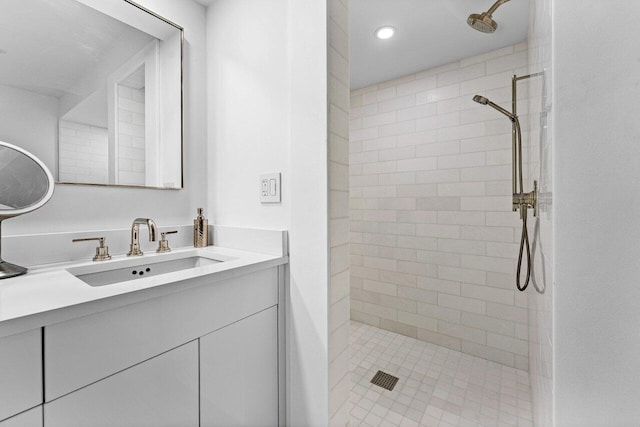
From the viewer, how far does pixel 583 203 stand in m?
0.45

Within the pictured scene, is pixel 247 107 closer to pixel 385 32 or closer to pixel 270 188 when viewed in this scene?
pixel 270 188

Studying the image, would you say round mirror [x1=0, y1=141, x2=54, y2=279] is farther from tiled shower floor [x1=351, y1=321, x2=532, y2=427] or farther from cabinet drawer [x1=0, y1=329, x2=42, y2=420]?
tiled shower floor [x1=351, y1=321, x2=532, y2=427]

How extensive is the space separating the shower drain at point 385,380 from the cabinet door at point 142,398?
4.04 feet

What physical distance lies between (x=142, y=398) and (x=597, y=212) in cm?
104

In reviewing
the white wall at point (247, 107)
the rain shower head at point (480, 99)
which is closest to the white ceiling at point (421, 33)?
the rain shower head at point (480, 99)

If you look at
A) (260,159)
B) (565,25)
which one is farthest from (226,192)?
(565,25)

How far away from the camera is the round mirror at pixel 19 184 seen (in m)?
0.81

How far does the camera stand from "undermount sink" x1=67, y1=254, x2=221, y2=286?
3.13ft

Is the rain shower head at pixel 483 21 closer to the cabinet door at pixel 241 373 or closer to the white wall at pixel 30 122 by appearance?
the cabinet door at pixel 241 373

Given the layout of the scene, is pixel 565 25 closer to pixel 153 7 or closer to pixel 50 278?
pixel 50 278

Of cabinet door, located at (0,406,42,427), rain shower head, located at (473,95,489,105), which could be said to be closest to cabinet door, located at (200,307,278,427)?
cabinet door, located at (0,406,42,427)

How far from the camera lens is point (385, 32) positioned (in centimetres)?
169

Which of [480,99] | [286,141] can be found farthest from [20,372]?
[480,99]

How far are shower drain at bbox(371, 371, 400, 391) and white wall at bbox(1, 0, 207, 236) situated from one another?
149 centimetres
